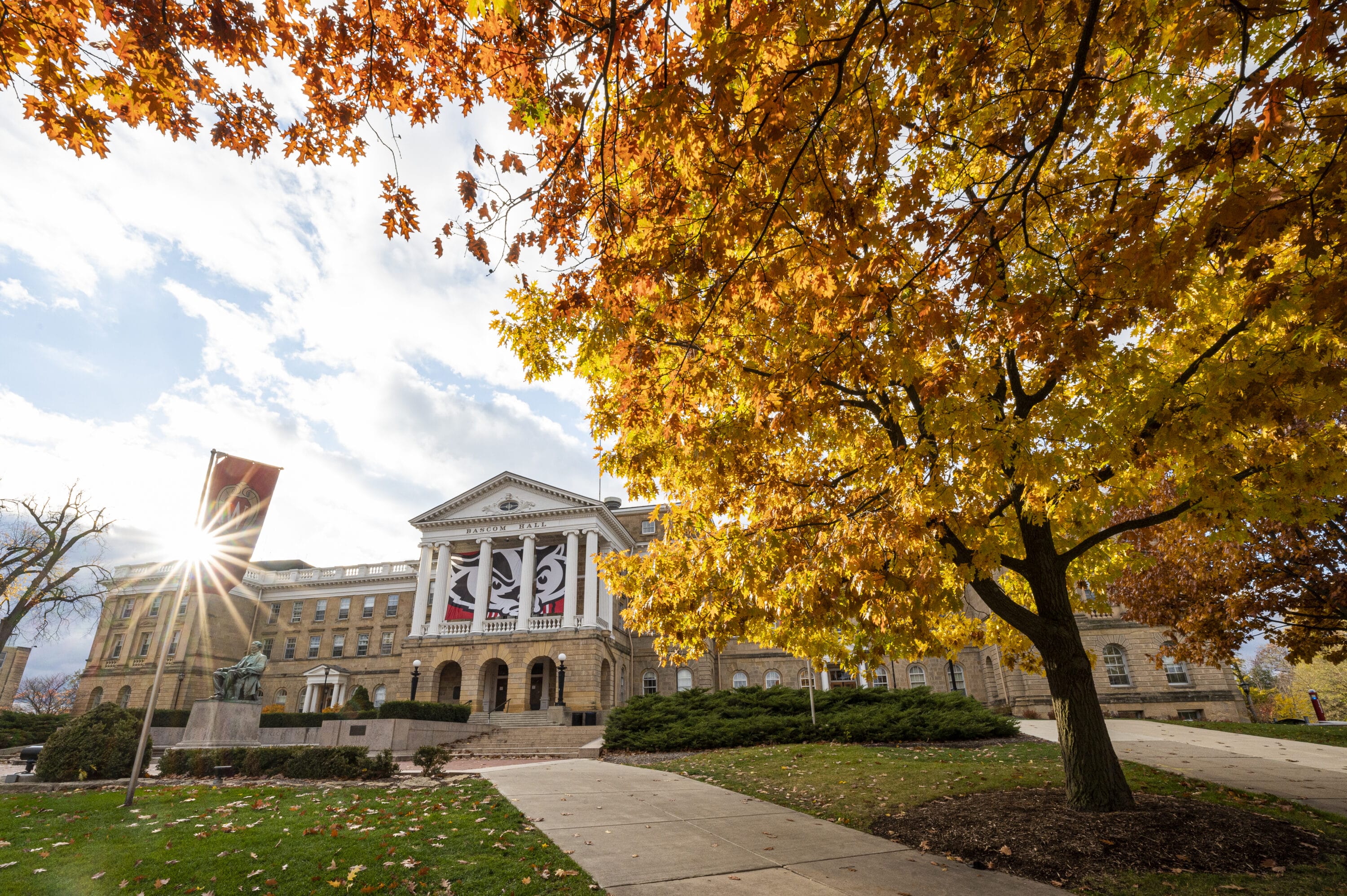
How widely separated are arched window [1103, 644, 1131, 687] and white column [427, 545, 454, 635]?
38.0 meters

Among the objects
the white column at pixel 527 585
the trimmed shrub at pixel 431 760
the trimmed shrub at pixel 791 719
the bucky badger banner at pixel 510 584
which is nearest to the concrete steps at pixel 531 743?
the trimmed shrub at pixel 791 719

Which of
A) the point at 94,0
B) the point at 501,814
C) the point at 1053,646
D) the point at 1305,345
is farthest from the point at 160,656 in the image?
the point at 1305,345

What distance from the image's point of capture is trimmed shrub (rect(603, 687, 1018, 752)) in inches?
733

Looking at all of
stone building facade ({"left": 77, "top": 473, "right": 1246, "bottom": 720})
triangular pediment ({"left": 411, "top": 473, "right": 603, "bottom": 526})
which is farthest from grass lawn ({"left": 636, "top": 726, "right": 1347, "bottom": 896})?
triangular pediment ({"left": 411, "top": 473, "right": 603, "bottom": 526})

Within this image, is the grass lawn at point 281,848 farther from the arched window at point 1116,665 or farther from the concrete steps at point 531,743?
the arched window at point 1116,665

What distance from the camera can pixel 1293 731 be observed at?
1775cm

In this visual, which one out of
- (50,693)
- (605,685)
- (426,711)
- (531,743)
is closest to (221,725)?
(426,711)

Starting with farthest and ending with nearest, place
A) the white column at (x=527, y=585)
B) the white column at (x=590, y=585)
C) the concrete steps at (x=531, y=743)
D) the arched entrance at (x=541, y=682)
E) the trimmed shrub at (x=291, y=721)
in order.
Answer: the white column at (x=527, y=585) < the white column at (x=590, y=585) < the arched entrance at (x=541, y=682) < the trimmed shrub at (x=291, y=721) < the concrete steps at (x=531, y=743)

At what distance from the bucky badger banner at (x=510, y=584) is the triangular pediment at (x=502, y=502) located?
2.55m

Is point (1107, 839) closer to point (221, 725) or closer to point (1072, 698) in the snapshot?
point (1072, 698)

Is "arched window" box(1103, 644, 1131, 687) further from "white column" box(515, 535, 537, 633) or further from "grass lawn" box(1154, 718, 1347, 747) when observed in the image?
"white column" box(515, 535, 537, 633)

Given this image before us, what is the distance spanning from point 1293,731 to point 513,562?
36.2 m

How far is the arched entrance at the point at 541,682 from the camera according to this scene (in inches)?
1468

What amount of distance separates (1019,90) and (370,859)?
8.84 metres
